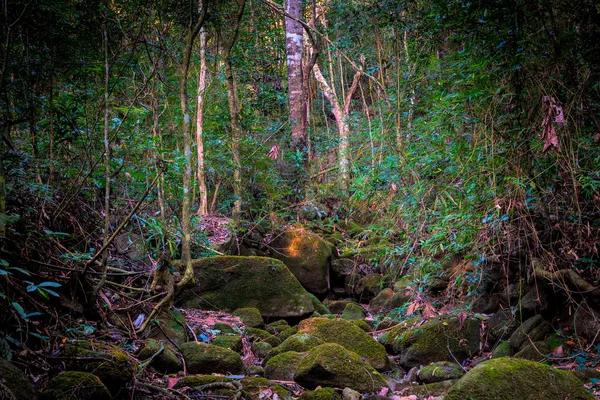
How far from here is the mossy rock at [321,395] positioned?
11.6 feet

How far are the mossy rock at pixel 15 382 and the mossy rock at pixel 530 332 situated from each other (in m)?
4.04

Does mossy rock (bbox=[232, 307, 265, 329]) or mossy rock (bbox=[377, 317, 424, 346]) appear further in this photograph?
mossy rock (bbox=[232, 307, 265, 329])

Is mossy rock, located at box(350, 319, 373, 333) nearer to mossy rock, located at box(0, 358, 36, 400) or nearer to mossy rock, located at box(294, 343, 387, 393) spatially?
mossy rock, located at box(294, 343, 387, 393)

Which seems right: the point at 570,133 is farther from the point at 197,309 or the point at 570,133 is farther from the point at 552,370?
the point at 197,309

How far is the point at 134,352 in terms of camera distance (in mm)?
3668

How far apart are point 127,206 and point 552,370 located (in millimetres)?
4110

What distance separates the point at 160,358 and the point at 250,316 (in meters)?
2.17

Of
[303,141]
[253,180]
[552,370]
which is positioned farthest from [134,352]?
[303,141]

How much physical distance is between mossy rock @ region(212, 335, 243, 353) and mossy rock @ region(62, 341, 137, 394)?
1659mm

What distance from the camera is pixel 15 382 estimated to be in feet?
7.61

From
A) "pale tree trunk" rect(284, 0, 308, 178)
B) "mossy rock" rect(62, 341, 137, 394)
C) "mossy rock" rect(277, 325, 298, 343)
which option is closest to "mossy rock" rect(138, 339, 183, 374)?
"mossy rock" rect(62, 341, 137, 394)

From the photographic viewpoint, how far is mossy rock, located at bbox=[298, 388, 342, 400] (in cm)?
354

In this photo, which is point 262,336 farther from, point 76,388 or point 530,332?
point 76,388

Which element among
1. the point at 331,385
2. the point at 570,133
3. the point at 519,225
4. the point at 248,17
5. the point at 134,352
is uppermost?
the point at 248,17
